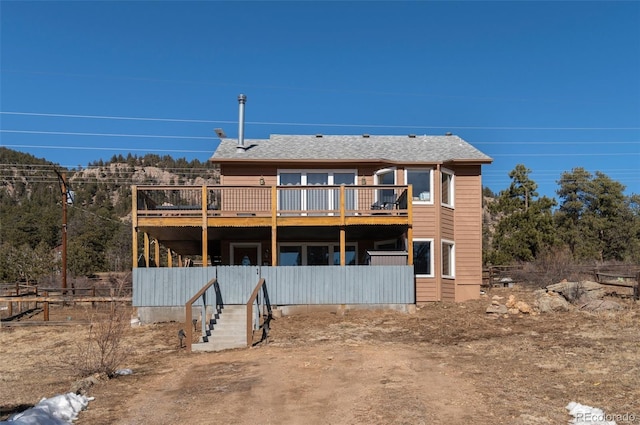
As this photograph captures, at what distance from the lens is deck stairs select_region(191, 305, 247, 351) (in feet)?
42.2

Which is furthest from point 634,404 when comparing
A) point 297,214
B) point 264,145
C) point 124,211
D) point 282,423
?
point 124,211

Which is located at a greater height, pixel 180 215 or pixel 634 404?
pixel 180 215

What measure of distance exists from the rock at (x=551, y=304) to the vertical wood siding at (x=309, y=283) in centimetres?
374

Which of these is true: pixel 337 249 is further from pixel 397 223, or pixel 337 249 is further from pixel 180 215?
pixel 180 215

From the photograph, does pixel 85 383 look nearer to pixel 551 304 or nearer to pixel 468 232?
pixel 551 304

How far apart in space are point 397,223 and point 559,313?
17.4ft

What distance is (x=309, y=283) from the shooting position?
17.0m

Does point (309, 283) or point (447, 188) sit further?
point (447, 188)

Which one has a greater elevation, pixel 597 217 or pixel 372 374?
pixel 597 217

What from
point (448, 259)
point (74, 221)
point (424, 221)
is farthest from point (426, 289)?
point (74, 221)

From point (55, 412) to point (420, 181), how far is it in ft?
48.2

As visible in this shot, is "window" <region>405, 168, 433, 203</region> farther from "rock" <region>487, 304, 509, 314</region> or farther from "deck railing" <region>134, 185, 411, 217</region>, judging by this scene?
"rock" <region>487, 304, 509, 314</region>

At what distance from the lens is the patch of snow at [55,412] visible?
6.23 metres

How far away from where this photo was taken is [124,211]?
9906 centimetres
